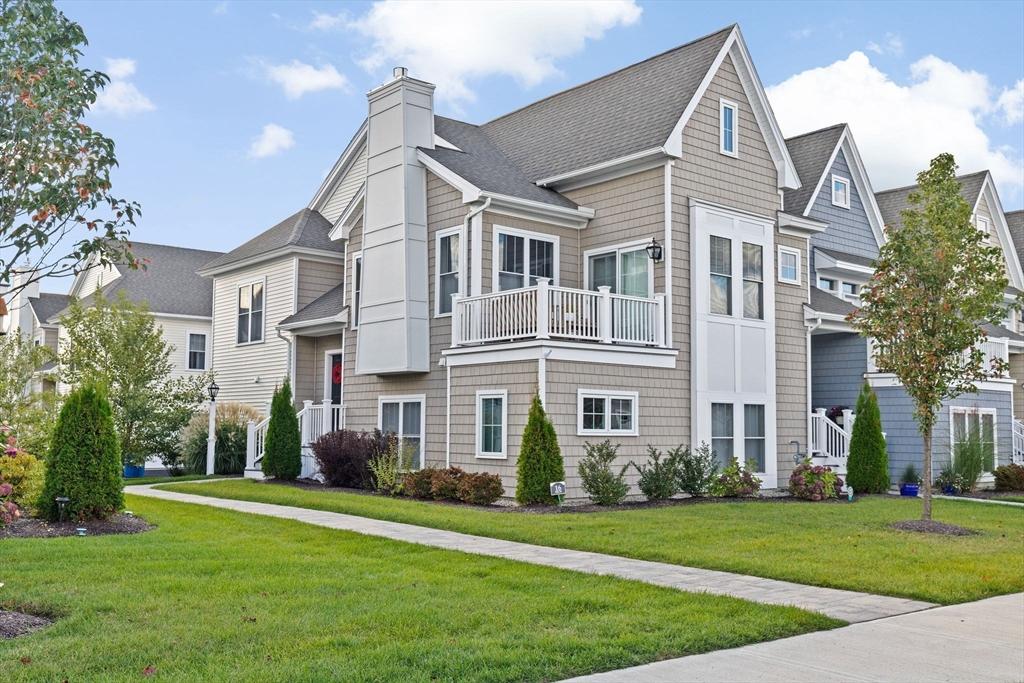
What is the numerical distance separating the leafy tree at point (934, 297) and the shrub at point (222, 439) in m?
16.5

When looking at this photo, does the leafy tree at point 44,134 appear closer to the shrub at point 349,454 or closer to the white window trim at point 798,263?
the shrub at point 349,454

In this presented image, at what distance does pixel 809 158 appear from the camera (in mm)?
26094

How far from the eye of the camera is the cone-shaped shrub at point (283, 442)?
70.3 ft

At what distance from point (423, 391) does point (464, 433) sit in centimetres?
190

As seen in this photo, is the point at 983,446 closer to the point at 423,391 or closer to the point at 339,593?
the point at 423,391

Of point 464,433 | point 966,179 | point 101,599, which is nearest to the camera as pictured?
point 101,599

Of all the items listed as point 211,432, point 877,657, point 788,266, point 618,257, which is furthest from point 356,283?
point 877,657

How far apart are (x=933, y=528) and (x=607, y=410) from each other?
5767 mm

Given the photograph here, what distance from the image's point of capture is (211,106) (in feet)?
48.3

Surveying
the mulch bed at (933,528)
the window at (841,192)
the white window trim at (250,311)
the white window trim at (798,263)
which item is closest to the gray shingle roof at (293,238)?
the white window trim at (250,311)

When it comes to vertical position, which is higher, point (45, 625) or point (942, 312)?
point (942, 312)

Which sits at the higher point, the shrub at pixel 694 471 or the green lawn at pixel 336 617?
the shrub at pixel 694 471

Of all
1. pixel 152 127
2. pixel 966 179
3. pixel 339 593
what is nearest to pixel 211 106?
pixel 152 127

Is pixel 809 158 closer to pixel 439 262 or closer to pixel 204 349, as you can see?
pixel 439 262
